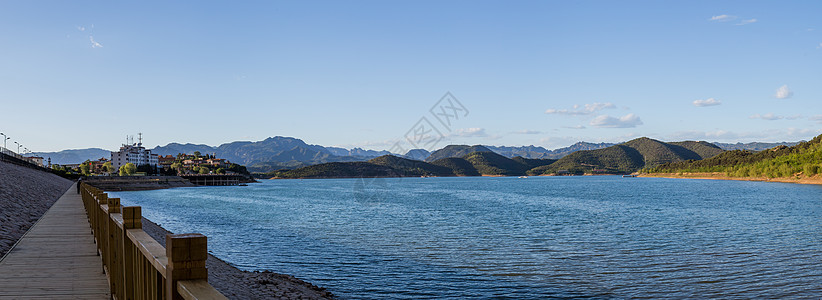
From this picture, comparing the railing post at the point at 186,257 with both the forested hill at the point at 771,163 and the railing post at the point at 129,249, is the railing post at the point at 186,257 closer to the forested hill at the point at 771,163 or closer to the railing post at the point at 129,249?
the railing post at the point at 129,249

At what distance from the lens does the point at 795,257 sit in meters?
20.4

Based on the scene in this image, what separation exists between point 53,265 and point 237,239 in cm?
1768

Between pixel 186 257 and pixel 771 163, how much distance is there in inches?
6671

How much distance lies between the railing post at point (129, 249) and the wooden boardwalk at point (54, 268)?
2.46 metres

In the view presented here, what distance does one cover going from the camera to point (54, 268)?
8.84 metres

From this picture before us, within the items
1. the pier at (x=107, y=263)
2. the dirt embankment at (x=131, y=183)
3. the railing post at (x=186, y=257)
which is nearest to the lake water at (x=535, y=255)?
the pier at (x=107, y=263)

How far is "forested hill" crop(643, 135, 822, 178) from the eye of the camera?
401ft

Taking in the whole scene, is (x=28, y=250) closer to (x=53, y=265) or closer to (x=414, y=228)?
(x=53, y=265)

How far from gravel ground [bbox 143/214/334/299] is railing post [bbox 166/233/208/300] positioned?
10237 mm

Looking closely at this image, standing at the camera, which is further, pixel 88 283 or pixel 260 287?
pixel 260 287

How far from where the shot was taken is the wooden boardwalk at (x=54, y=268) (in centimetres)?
715

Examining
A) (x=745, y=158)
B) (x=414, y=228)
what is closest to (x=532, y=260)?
(x=414, y=228)

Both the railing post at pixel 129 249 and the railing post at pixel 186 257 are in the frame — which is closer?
the railing post at pixel 186 257

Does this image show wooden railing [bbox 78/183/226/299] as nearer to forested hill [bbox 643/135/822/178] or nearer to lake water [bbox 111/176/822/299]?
lake water [bbox 111/176/822/299]
